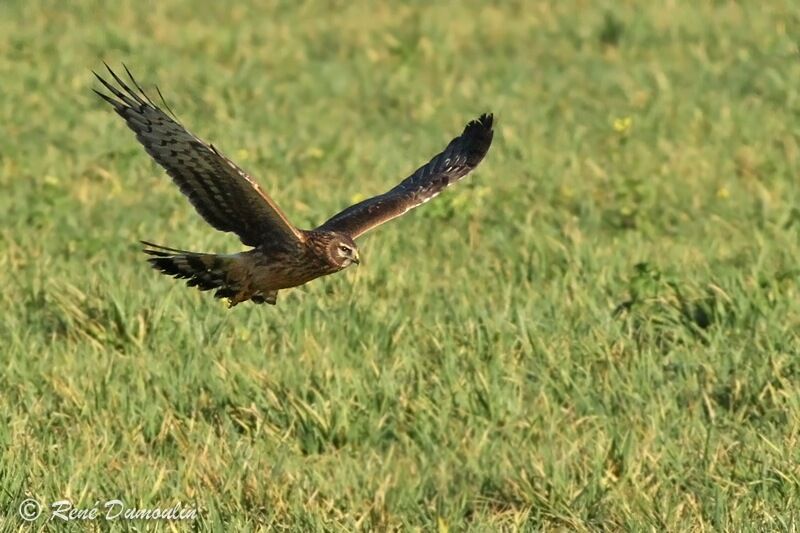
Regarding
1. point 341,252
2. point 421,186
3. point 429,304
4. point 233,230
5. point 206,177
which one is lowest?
point 429,304

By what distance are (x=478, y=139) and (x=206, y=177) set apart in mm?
1855

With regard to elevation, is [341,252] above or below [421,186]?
below

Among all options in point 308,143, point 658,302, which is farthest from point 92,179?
point 658,302

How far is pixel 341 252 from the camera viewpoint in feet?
22.0

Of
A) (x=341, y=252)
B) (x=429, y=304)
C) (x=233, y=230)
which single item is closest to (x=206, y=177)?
(x=233, y=230)

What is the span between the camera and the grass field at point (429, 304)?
6.40 metres

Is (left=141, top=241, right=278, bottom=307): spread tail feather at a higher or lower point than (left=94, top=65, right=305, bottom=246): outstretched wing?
lower

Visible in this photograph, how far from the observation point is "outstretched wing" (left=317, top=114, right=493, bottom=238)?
7227 mm

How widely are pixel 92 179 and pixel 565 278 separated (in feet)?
11.8

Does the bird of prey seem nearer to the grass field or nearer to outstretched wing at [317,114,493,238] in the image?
outstretched wing at [317,114,493,238]

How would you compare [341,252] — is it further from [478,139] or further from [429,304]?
[429,304]

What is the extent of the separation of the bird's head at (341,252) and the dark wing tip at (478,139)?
1.31 meters

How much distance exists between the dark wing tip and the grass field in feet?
2.50

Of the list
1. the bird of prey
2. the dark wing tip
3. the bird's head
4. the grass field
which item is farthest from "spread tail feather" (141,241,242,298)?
the dark wing tip
